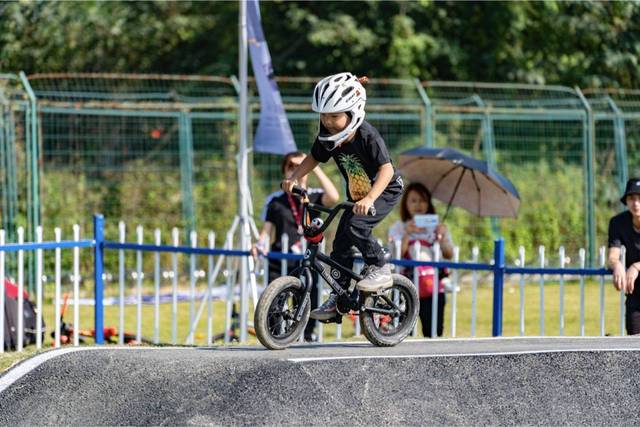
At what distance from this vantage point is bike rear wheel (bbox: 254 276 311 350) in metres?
7.40

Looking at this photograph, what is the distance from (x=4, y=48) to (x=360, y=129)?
48.9 ft

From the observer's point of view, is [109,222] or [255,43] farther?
[109,222]

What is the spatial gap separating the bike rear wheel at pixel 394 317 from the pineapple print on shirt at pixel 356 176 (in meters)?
0.67

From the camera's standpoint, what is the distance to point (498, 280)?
9609 millimetres

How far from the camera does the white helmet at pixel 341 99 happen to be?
7.36 m

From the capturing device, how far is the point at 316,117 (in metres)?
17.4

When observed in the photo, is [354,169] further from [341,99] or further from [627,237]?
[627,237]

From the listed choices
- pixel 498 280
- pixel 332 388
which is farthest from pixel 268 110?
pixel 332 388

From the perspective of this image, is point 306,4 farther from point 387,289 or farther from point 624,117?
point 387,289

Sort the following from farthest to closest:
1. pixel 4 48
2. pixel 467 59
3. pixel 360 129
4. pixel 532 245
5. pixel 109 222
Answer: pixel 467 59, pixel 4 48, pixel 532 245, pixel 109 222, pixel 360 129

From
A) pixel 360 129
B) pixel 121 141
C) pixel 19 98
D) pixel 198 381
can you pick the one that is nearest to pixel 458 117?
pixel 121 141

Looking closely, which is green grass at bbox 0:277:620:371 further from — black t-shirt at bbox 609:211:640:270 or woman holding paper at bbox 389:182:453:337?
black t-shirt at bbox 609:211:640:270

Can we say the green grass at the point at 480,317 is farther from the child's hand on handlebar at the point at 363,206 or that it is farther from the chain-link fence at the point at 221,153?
the child's hand on handlebar at the point at 363,206

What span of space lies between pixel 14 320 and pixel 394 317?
3767 millimetres
